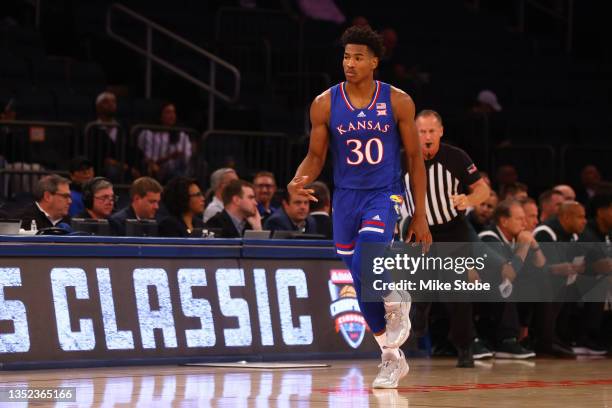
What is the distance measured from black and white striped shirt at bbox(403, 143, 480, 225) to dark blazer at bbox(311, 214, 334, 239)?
2283mm

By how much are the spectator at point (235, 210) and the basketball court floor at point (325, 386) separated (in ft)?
6.75

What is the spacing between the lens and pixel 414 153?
9953mm

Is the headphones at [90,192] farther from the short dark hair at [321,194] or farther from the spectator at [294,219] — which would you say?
the short dark hair at [321,194]

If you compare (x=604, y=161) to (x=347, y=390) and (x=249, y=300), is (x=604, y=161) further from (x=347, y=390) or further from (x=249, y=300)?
(x=347, y=390)

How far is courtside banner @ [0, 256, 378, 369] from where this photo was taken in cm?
1099

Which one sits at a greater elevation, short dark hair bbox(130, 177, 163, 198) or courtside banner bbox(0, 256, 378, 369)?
short dark hair bbox(130, 177, 163, 198)

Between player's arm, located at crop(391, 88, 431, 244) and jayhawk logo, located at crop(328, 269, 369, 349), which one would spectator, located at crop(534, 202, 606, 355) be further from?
player's arm, located at crop(391, 88, 431, 244)

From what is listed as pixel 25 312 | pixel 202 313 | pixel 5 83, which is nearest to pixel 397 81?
pixel 5 83

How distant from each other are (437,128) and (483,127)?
904cm

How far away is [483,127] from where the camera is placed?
2109 centimetres

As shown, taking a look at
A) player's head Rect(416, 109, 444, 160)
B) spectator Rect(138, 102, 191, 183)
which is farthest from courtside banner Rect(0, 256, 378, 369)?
spectator Rect(138, 102, 191, 183)

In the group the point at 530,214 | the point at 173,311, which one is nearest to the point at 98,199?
the point at 173,311

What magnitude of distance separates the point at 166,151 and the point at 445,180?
6.10 meters

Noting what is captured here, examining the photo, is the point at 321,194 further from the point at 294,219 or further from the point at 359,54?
the point at 359,54
